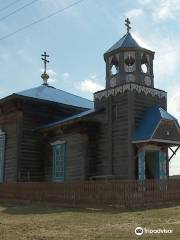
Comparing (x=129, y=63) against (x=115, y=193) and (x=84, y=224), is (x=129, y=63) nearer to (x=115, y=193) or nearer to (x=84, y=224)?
(x=115, y=193)

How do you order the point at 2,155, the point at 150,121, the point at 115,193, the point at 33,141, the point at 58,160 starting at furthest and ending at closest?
the point at 2,155
the point at 33,141
the point at 58,160
the point at 150,121
the point at 115,193

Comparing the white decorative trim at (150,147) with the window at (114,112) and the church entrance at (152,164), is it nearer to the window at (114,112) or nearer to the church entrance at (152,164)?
the church entrance at (152,164)

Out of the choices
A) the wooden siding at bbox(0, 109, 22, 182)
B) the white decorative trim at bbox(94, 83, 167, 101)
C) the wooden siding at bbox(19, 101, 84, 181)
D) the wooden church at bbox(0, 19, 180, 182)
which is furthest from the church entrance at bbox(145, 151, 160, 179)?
the wooden siding at bbox(0, 109, 22, 182)

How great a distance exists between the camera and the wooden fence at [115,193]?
16250 mm

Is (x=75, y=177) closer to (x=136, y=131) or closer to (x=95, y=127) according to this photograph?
(x=95, y=127)

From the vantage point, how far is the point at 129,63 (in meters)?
22.0

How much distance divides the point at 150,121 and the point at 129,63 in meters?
3.64

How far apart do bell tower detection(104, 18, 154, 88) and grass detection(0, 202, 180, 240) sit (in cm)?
848

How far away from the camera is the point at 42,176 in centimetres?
2586

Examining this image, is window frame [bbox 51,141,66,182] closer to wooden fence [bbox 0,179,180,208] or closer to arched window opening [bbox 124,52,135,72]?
wooden fence [bbox 0,179,180,208]

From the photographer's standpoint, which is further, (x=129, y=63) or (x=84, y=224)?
(x=129, y=63)

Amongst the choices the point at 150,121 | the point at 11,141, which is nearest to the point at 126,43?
the point at 150,121

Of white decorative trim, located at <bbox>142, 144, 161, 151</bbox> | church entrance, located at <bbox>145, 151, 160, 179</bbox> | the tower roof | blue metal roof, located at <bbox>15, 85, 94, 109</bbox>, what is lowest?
church entrance, located at <bbox>145, 151, 160, 179</bbox>

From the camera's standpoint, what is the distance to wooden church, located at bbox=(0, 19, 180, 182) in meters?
20.1
